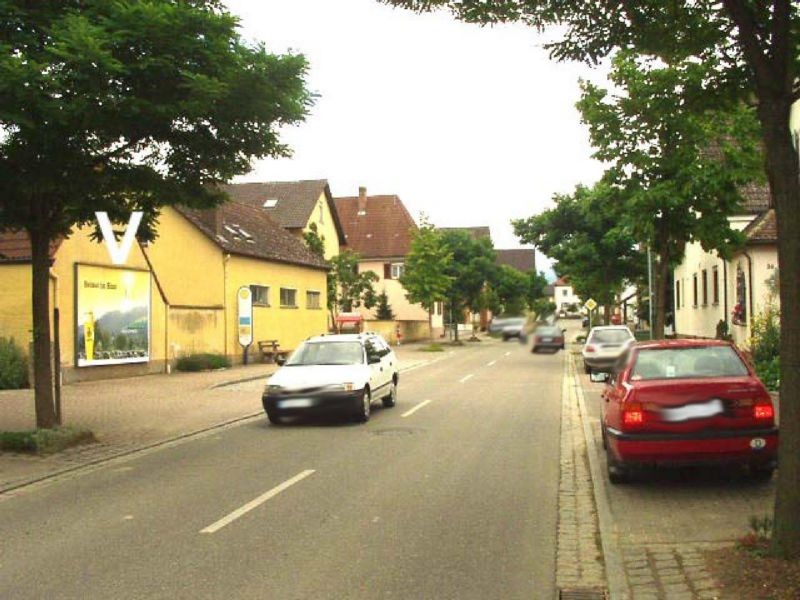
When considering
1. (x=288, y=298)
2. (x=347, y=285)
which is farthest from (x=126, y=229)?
(x=347, y=285)

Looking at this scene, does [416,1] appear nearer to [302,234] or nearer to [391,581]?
[391,581]

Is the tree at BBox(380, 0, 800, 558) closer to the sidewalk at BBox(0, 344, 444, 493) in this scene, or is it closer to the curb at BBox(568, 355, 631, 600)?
the curb at BBox(568, 355, 631, 600)

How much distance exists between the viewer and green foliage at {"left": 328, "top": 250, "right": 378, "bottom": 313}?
48.9 m

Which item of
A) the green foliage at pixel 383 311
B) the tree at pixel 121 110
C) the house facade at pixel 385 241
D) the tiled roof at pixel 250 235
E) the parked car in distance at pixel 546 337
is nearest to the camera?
the tree at pixel 121 110

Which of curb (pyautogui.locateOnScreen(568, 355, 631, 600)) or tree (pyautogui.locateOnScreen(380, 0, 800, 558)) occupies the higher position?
tree (pyautogui.locateOnScreen(380, 0, 800, 558))

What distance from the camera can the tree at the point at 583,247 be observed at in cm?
3341

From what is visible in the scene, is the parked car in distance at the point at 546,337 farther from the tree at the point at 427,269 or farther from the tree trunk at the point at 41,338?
the tree at the point at 427,269

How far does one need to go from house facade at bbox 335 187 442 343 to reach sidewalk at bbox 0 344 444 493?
3845 centimetres

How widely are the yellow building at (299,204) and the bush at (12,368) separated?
2808cm

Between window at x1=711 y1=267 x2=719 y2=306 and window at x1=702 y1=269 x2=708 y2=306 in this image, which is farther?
window at x1=702 y1=269 x2=708 y2=306

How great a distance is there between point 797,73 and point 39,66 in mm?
7311

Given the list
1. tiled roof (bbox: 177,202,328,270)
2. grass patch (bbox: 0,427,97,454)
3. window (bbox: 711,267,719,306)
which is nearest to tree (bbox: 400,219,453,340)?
tiled roof (bbox: 177,202,328,270)

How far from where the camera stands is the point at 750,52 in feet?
18.0

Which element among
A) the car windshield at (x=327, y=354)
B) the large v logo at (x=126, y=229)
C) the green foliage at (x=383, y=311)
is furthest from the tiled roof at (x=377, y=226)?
the large v logo at (x=126, y=229)
